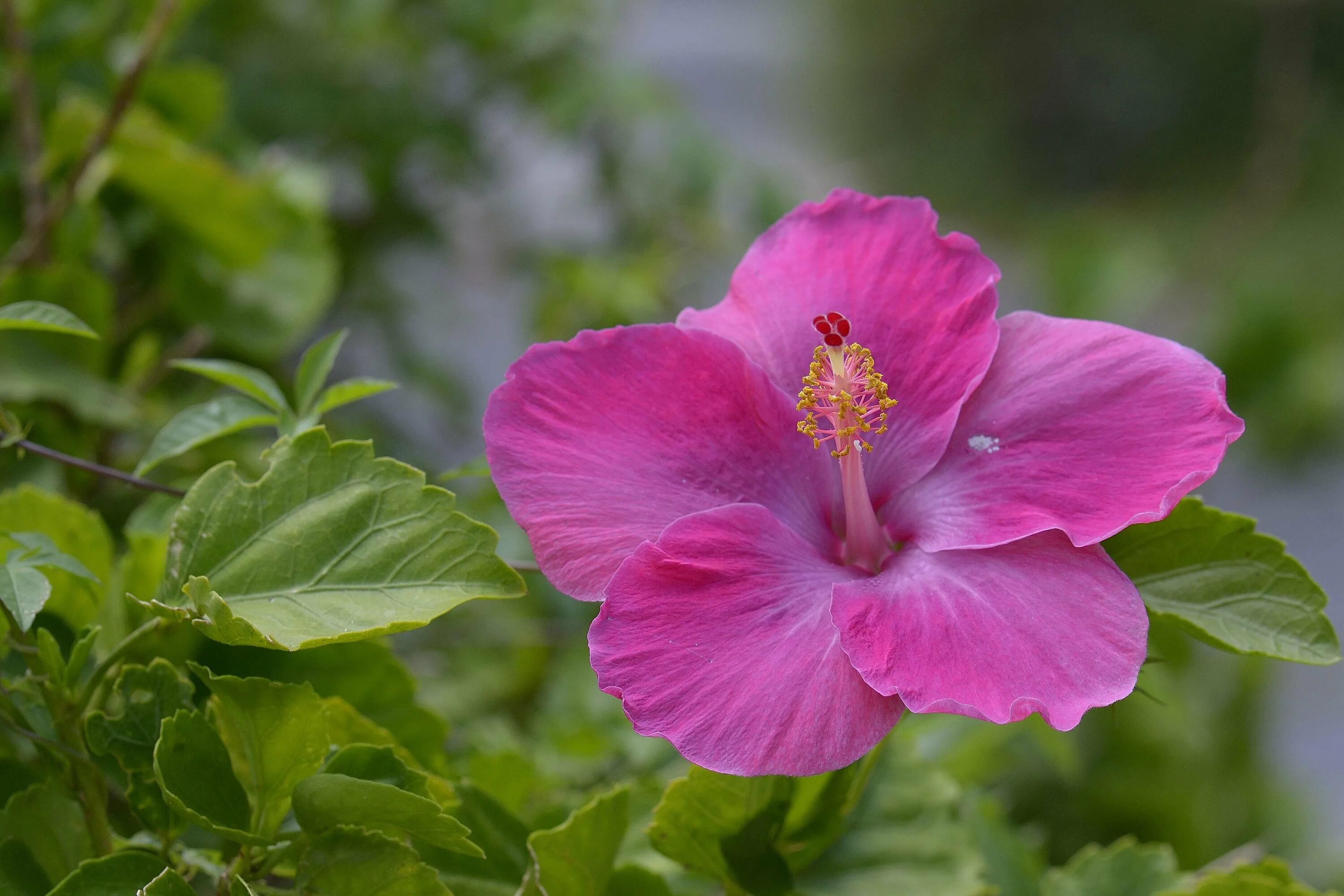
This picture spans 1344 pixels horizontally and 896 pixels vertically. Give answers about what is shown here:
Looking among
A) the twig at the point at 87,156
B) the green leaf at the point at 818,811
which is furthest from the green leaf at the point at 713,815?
the twig at the point at 87,156

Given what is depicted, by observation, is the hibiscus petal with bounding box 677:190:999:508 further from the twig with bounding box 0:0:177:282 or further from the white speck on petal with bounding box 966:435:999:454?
the twig with bounding box 0:0:177:282

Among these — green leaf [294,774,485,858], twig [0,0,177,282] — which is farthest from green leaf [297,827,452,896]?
twig [0,0,177,282]

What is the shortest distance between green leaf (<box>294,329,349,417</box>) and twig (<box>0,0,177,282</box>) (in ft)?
0.73

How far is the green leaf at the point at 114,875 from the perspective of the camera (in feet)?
0.90

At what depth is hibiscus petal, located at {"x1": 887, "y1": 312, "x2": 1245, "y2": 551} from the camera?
0.29 metres

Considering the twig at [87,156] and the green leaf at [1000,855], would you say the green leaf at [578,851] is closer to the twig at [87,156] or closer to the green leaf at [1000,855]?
the green leaf at [1000,855]

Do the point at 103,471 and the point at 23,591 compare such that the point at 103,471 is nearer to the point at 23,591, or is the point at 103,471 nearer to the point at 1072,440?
the point at 23,591

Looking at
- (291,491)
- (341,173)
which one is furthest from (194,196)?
(341,173)

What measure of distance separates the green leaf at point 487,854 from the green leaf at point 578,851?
0.02 meters

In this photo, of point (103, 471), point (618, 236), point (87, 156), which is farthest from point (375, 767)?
point (618, 236)

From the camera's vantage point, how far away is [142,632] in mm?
300

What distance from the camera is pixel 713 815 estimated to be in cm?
31

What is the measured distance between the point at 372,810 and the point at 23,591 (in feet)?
0.34

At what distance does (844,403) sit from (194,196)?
0.43 metres
